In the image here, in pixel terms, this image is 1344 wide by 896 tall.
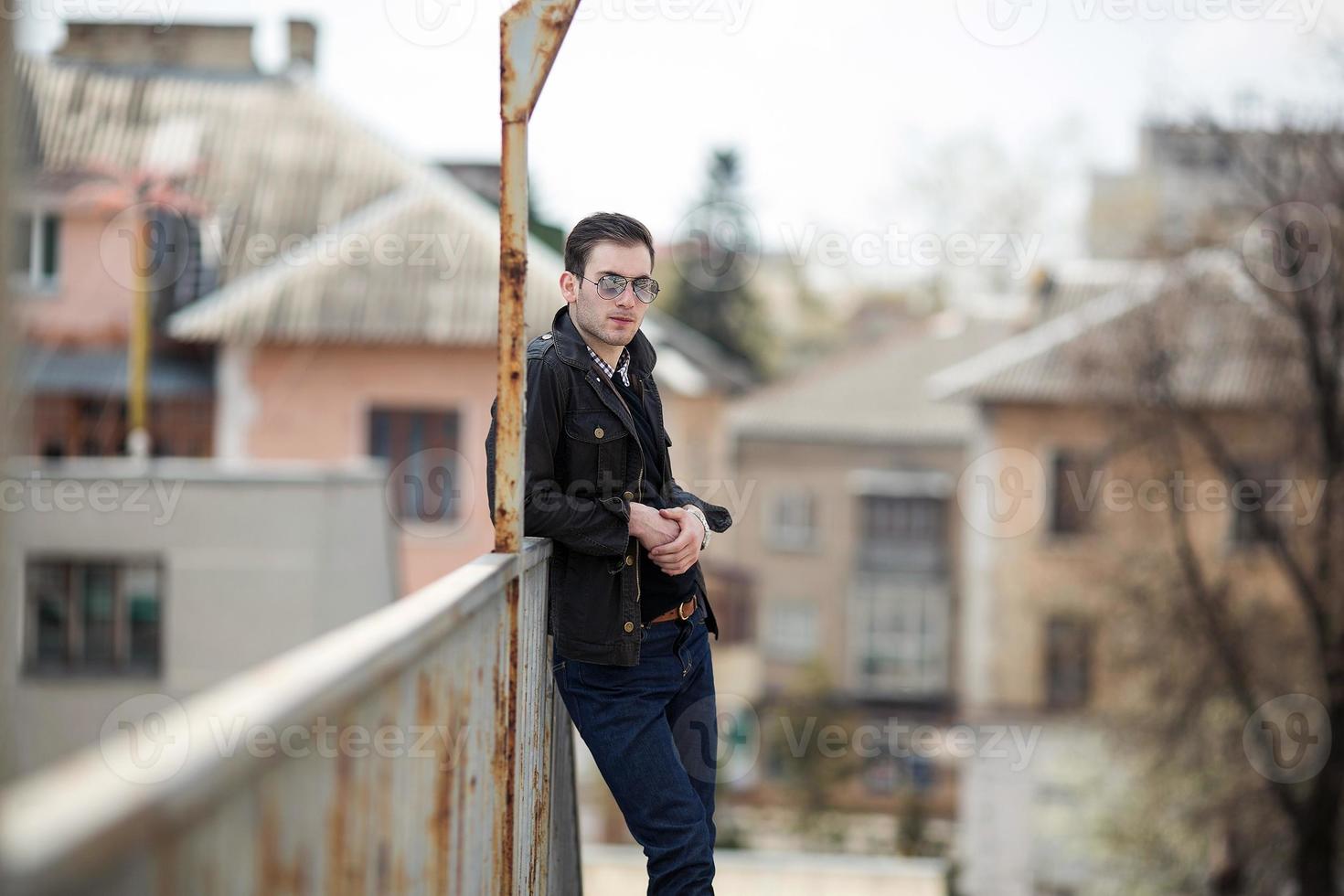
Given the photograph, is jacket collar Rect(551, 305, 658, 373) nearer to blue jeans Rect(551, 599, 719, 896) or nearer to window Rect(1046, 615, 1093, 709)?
blue jeans Rect(551, 599, 719, 896)

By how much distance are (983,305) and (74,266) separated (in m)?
31.0

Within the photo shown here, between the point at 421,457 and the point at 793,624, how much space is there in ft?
72.6

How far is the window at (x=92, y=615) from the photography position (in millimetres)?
18359

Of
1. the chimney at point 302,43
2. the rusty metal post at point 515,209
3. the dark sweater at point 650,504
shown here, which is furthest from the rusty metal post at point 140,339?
the rusty metal post at point 515,209

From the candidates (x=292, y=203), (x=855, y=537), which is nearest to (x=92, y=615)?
(x=292, y=203)

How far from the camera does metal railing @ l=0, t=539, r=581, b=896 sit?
109 centimetres

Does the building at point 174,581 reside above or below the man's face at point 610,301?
below

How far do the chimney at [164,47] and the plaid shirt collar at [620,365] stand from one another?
2850 cm

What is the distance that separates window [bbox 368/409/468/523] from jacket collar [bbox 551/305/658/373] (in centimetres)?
2221

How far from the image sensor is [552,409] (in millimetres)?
3348

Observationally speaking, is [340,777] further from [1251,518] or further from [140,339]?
[140,339]

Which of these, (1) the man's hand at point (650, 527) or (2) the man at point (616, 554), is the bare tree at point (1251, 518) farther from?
(1) the man's hand at point (650, 527)

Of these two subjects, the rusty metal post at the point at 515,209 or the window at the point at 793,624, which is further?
the window at the point at 793,624

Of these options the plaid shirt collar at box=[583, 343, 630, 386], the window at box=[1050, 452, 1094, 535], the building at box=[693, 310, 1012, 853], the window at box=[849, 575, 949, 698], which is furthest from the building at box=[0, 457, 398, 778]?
the window at box=[849, 575, 949, 698]
